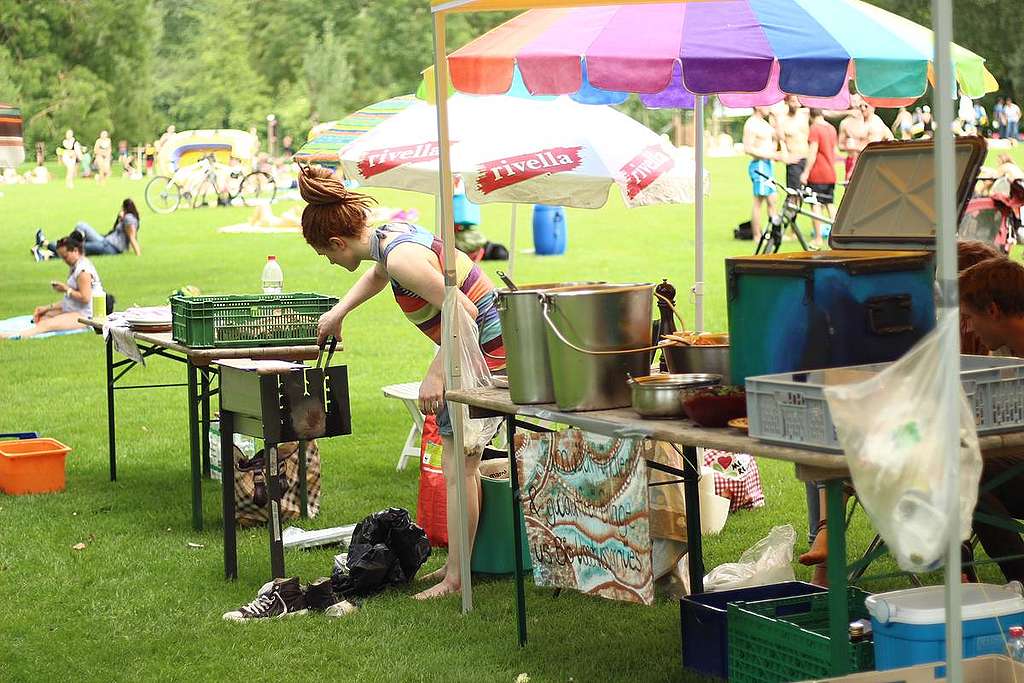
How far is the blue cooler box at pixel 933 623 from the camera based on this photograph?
3641 millimetres

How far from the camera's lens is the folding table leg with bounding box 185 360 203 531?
270 inches

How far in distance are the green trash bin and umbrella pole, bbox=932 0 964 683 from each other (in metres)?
2.97

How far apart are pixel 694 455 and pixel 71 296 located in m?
10.4

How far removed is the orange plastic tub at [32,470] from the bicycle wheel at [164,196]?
976 inches

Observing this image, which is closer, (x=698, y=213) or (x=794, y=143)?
(x=698, y=213)

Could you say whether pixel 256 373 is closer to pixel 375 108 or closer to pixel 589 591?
pixel 589 591

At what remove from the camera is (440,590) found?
19.1 ft

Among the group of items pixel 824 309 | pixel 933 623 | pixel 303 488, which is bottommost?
pixel 303 488

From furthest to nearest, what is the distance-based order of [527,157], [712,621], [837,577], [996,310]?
[527,157] < [712,621] < [996,310] < [837,577]

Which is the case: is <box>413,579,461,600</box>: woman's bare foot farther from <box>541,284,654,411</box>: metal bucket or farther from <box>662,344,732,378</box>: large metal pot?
<box>662,344,732,378</box>: large metal pot

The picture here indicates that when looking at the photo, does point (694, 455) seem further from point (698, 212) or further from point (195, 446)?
point (195, 446)

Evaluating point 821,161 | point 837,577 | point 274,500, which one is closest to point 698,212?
point 274,500

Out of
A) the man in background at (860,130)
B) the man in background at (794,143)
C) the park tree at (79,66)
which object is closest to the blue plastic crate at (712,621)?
the man in background at (794,143)

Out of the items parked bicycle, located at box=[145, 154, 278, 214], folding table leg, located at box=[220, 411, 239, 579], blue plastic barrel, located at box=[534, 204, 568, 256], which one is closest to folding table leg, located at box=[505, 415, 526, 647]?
folding table leg, located at box=[220, 411, 239, 579]
